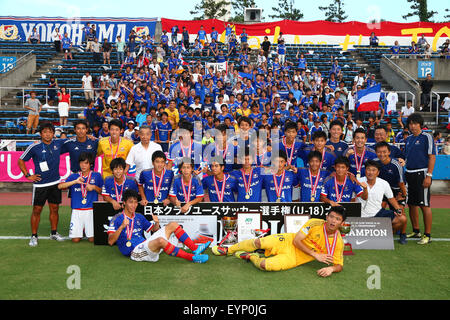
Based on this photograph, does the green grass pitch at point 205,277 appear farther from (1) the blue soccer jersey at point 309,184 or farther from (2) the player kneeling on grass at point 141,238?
(1) the blue soccer jersey at point 309,184

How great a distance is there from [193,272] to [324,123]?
8.82 meters

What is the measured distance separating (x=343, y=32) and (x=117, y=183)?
88.9 feet

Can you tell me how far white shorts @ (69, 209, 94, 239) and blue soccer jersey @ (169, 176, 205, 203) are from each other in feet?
5.93

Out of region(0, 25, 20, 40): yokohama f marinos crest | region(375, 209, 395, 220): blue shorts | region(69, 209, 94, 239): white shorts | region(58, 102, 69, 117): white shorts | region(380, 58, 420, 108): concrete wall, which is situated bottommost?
region(69, 209, 94, 239): white shorts

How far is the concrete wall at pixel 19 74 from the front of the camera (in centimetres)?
2250

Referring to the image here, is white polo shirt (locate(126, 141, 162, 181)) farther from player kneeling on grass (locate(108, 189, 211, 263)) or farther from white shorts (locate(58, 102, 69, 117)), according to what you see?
white shorts (locate(58, 102, 69, 117))

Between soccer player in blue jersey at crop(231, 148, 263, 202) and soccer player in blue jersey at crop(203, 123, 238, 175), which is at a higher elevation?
soccer player in blue jersey at crop(203, 123, 238, 175)

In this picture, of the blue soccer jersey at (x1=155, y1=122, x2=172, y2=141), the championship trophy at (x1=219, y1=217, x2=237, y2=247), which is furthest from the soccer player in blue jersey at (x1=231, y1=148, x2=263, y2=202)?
the blue soccer jersey at (x1=155, y1=122, x2=172, y2=141)

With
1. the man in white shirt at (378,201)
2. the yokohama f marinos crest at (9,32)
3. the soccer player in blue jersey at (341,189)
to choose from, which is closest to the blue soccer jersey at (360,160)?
the man in white shirt at (378,201)

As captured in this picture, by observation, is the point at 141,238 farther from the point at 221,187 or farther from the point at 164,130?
the point at 164,130

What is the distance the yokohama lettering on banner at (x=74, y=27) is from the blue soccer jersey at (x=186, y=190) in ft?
77.7

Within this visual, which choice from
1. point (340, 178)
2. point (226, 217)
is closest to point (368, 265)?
point (340, 178)

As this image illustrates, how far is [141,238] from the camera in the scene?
6.49 metres

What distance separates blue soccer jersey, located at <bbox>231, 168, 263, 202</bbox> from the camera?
7.29m
